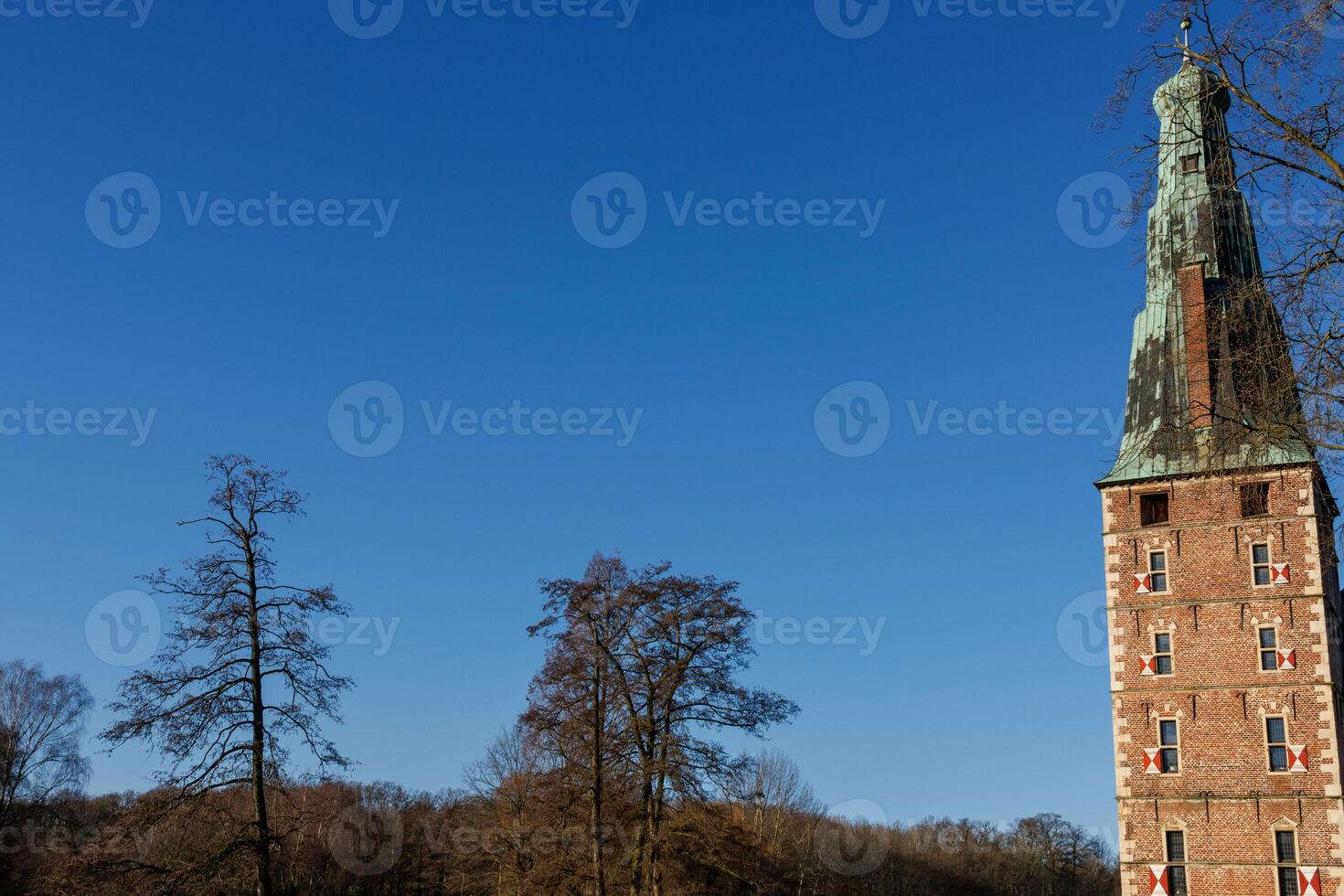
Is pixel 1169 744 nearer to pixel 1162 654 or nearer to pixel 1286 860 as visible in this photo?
Answer: pixel 1162 654

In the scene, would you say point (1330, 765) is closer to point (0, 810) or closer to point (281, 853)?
point (281, 853)

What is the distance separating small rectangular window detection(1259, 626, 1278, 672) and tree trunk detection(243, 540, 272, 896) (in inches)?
1358

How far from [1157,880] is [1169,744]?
14.9ft

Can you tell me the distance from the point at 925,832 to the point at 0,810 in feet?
351

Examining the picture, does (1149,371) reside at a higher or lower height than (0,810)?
higher

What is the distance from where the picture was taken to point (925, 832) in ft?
473

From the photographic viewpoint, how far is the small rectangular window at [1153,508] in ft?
152

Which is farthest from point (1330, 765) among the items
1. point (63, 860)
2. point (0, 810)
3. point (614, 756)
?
point (0, 810)

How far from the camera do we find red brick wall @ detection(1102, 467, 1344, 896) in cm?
4128

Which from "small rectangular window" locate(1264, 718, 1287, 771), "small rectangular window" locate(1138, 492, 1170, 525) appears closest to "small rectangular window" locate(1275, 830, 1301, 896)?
"small rectangular window" locate(1264, 718, 1287, 771)

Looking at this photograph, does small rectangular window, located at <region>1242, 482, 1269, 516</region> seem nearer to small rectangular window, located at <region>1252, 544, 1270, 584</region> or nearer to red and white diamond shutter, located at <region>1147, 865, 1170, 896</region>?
small rectangular window, located at <region>1252, 544, 1270, 584</region>

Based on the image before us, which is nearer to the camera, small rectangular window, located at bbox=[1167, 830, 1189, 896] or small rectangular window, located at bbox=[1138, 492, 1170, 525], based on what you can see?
small rectangular window, located at bbox=[1167, 830, 1189, 896]

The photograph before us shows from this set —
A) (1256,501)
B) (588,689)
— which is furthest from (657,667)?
(1256,501)

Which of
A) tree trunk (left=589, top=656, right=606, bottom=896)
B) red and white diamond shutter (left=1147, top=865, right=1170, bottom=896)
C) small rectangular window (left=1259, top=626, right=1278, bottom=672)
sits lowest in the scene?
red and white diamond shutter (left=1147, top=865, right=1170, bottom=896)
